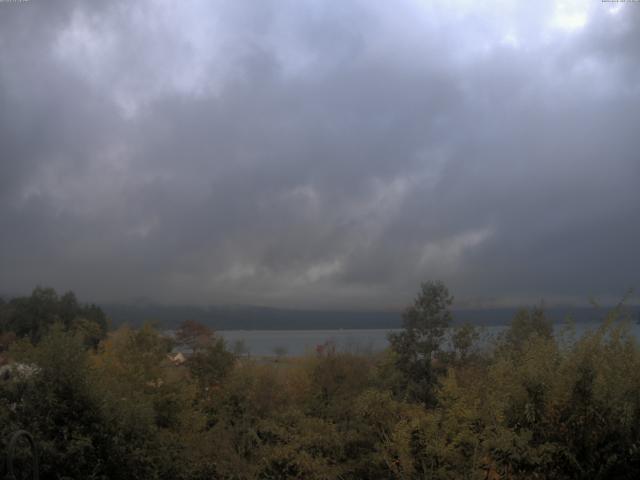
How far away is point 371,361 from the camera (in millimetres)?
21688

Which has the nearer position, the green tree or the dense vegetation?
the dense vegetation

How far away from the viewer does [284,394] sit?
19859 millimetres

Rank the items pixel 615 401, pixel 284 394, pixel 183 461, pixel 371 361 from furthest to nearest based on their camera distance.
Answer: pixel 371 361 < pixel 284 394 < pixel 183 461 < pixel 615 401

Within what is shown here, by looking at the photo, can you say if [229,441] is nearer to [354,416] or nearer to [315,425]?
[315,425]

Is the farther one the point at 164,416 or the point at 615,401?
the point at 164,416

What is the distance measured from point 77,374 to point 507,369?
7481mm

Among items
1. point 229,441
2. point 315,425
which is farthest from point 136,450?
point 315,425

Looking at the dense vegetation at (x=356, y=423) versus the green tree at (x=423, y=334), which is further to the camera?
the green tree at (x=423, y=334)

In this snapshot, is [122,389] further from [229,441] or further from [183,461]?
[229,441]

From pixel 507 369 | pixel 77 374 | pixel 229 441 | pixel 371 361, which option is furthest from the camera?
pixel 371 361

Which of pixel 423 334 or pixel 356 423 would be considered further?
pixel 423 334

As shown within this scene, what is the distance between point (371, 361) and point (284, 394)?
3.36 m

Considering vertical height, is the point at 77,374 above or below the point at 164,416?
above

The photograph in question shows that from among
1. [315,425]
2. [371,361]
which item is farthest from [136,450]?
[371,361]
